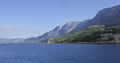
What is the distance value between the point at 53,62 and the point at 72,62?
27.8 feet

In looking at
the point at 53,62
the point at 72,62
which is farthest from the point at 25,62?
the point at 72,62

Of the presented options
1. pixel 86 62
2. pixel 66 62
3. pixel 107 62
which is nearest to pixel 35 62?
pixel 66 62

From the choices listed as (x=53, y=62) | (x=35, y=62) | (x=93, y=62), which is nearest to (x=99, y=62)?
(x=93, y=62)

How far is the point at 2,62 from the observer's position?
130375 mm

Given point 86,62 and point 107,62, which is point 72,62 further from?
point 107,62

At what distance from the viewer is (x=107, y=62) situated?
127562 millimetres

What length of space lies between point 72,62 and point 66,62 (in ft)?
8.78

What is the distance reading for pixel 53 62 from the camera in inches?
5202

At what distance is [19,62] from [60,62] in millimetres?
18514

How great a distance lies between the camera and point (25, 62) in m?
133

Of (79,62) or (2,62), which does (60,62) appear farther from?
(2,62)

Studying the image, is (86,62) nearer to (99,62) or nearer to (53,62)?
(99,62)

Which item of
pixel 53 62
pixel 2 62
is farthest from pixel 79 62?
pixel 2 62

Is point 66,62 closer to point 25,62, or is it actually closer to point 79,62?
point 79,62
